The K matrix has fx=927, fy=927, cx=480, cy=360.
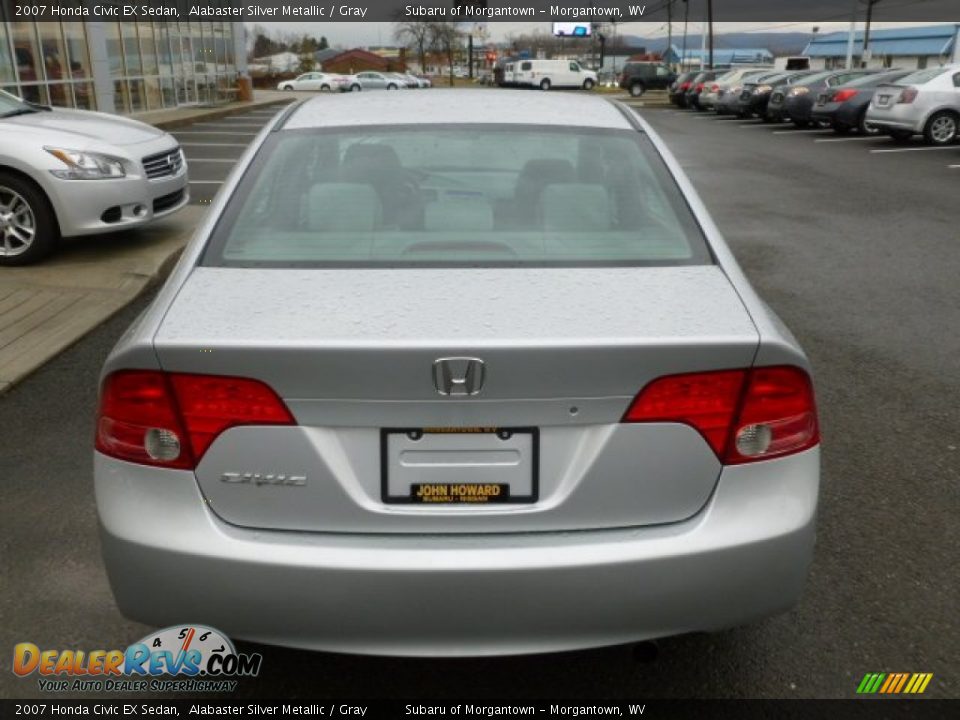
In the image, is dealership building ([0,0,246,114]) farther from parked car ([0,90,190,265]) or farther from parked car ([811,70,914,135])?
parked car ([811,70,914,135])

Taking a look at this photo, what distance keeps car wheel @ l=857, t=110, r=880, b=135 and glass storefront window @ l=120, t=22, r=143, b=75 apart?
61.5 ft

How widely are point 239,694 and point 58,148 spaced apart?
612 centimetres

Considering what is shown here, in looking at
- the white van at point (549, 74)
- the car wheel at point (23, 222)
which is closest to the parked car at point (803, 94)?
the car wheel at point (23, 222)

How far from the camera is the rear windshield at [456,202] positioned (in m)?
2.61

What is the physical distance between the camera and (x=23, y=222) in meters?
7.46

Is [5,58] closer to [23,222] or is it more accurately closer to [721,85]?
[23,222]

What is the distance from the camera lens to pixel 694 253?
103 inches

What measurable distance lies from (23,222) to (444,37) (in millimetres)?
78507

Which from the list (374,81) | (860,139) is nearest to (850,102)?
(860,139)

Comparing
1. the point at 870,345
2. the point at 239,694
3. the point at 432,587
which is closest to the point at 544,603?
the point at 432,587

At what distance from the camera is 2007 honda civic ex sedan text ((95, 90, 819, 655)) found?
2010 millimetres

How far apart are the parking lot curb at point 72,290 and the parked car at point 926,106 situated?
48.6 feet

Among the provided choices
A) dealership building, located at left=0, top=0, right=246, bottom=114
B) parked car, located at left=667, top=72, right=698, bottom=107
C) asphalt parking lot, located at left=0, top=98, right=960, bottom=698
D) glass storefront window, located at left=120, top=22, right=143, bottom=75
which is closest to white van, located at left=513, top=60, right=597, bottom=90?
parked car, located at left=667, top=72, right=698, bottom=107

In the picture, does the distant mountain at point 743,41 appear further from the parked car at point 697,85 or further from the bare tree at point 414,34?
the parked car at point 697,85
